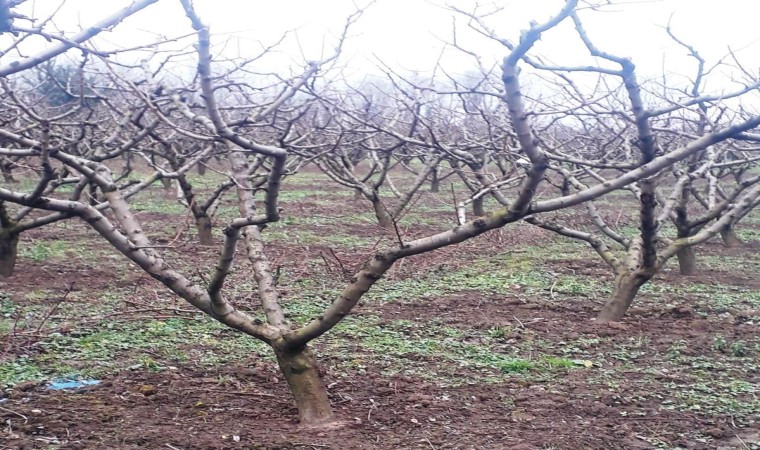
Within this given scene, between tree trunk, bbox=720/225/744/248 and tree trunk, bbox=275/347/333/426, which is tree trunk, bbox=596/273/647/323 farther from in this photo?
tree trunk, bbox=720/225/744/248

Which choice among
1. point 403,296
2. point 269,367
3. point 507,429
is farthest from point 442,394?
point 403,296

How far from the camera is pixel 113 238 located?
3.53 m

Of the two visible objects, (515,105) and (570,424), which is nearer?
(515,105)

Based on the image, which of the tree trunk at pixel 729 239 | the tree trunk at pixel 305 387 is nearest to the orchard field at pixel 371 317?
the tree trunk at pixel 305 387

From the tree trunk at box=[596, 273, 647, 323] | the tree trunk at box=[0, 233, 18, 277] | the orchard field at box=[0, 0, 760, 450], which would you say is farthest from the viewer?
the tree trunk at box=[0, 233, 18, 277]

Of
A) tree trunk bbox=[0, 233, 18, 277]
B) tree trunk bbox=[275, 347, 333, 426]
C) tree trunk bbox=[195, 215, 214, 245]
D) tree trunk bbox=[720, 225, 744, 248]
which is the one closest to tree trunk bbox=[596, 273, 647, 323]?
tree trunk bbox=[275, 347, 333, 426]

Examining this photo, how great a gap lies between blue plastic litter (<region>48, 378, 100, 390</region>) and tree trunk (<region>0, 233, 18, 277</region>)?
3450mm

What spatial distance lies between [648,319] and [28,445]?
463 cm

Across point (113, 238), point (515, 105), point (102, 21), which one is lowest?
point (113, 238)

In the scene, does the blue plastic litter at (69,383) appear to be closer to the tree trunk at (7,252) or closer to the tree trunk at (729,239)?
the tree trunk at (7,252)

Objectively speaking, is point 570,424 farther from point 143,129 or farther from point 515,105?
point 143,129

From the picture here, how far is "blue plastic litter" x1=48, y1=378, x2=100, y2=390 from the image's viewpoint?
4516 millimetres

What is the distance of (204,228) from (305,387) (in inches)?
272

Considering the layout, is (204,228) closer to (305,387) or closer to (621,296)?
(621,296)
